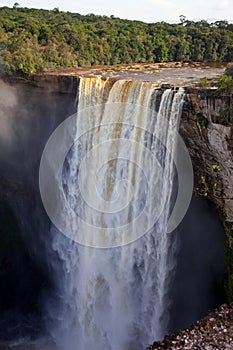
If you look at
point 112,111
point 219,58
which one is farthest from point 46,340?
point 219,58

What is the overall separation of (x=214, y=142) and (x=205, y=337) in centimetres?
574

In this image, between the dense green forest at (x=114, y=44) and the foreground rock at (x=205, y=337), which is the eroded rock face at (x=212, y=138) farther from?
the dense green forest at (x=114, y=44)

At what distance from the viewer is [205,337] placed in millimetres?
9719

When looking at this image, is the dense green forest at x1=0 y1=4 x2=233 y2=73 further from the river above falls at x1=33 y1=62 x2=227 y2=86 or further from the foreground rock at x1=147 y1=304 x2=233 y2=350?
the foreground rock at x1=147 y1=304 x2=233 y2=350

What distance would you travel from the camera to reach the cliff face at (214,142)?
11.5 meters

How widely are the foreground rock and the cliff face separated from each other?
8.07 feet

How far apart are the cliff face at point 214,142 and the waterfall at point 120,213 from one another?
1.71 feet

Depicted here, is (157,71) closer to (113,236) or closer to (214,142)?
(214,142)

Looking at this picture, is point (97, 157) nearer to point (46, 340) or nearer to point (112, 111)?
point (112, 111)

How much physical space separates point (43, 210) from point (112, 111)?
22.5 ft

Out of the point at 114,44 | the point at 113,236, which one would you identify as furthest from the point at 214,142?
the point at 114,44

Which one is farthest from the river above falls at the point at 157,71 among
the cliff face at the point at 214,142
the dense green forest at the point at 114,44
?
the cliff face at the point at 214,142

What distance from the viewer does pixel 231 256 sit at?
488 inches

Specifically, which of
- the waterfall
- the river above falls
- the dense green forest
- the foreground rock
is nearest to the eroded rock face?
the waterfall
